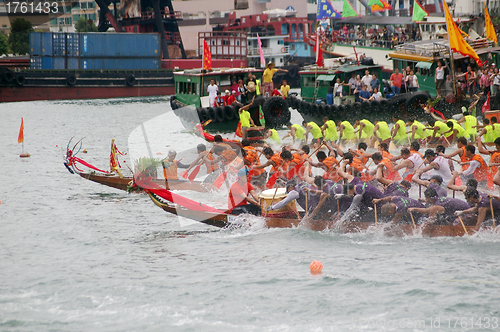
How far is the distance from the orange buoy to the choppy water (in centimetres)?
15

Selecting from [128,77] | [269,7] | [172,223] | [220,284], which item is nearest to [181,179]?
[172,223]

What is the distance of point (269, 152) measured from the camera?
12.4 metres

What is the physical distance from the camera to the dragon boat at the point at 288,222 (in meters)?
10.2

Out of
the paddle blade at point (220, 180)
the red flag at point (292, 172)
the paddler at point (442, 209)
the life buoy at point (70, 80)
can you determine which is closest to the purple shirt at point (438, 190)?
the paddler at point (442, 209)

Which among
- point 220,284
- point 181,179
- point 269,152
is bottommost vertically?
point 220,284

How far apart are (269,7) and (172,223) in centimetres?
6062

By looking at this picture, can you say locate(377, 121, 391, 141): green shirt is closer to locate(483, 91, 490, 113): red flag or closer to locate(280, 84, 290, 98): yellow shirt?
locate(483, 91, 490, 113): red flag

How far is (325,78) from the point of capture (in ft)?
79.6

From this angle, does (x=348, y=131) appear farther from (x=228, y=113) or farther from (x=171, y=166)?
(x=228, y=113)

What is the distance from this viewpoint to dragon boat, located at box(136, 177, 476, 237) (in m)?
10.2

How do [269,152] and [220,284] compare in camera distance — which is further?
[269,152]

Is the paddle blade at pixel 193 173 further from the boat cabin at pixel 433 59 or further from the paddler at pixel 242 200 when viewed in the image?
the boat cabin at pixel 433 59

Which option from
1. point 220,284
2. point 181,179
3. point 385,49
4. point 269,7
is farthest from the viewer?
point 269,7

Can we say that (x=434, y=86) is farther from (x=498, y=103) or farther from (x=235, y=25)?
(x=235, y=25)
